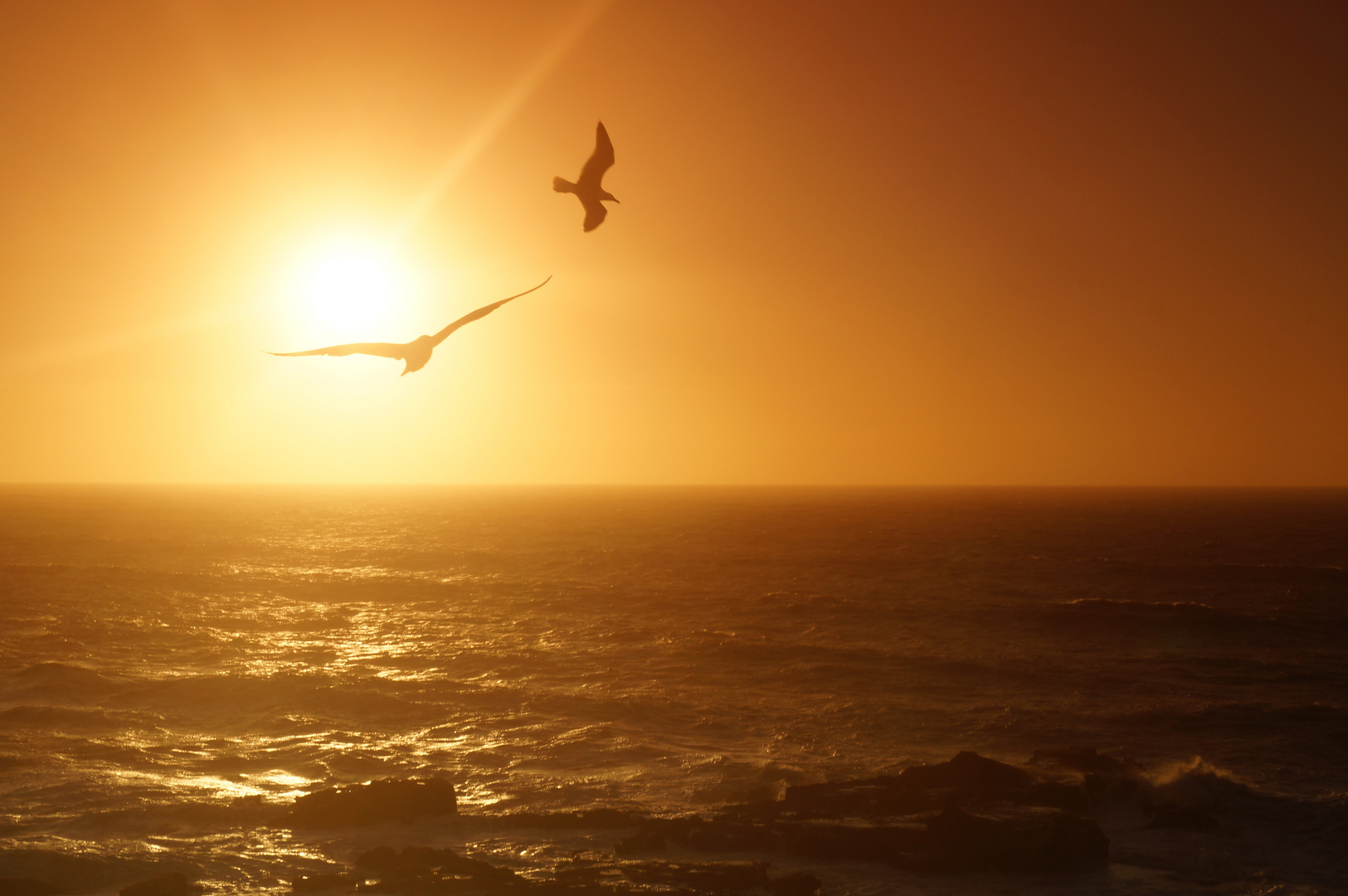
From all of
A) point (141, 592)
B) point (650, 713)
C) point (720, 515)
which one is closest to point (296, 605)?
point (141, 592)

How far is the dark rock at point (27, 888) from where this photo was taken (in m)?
14.3

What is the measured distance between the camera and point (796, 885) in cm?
1501

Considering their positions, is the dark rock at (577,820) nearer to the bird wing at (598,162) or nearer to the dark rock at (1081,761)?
the dark rock at (1081,761)

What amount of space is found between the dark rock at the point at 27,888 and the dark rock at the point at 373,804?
406cm

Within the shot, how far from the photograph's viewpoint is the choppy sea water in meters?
17.6

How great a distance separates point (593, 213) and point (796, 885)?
11.8 metres

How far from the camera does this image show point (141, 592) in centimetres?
5700

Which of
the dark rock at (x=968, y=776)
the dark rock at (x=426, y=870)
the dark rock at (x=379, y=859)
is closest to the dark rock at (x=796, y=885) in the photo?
the dark rock at (x=426, y=870)

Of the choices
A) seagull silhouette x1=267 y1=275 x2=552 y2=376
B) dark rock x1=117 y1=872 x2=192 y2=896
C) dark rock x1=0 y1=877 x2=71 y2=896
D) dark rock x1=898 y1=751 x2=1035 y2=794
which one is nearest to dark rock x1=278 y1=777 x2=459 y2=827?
dark rock x1=117 y1=872 x2=192 y2=896

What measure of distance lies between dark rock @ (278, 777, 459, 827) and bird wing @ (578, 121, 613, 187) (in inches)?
571

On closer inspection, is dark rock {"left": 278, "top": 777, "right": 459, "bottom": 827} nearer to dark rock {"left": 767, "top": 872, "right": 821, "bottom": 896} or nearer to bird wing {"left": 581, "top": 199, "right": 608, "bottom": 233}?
dark rock {"left": 767, "top": 872, "right": 821, "bottom": 896}

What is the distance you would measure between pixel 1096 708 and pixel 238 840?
1004 inches

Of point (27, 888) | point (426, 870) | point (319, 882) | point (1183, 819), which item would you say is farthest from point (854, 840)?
point (27, 888)

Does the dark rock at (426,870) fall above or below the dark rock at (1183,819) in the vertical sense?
above
